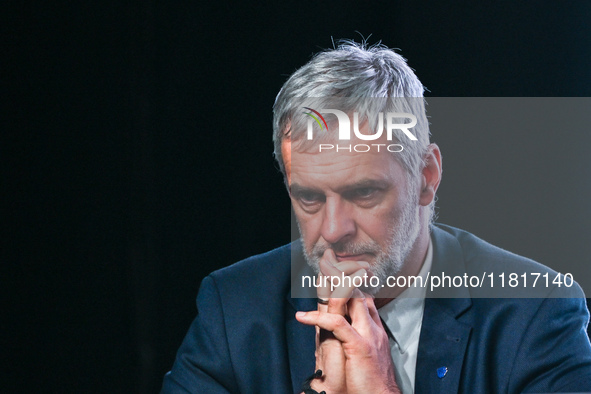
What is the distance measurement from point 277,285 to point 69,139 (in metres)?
0.97

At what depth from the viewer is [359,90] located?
1907mm

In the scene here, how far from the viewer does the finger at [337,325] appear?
1788mm

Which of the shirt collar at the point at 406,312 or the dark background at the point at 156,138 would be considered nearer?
the shirt collar at the point at 406,312

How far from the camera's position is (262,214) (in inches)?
85.4

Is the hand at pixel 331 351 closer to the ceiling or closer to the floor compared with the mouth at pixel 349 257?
closer to the floor

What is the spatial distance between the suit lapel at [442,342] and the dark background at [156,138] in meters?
0.53

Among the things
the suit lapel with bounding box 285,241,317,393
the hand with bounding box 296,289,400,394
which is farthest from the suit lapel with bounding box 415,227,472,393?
the suit lapel with bounding box 285,241,317,393

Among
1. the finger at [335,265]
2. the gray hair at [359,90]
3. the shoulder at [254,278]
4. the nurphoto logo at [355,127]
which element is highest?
the gray hair at [359,90]

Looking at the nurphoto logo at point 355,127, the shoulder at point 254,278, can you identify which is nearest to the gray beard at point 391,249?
the shoulder at point 254,278

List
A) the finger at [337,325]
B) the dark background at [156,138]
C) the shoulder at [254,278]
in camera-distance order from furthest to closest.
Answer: the dark background at [156,138], the shoulder at [254,278], the finger at [337,325]

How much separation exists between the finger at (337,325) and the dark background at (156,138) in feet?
1.21

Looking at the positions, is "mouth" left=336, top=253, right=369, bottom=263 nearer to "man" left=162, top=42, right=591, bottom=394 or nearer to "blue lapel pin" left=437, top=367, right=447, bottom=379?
"man" left=162, top=42, right=591, bottom=394

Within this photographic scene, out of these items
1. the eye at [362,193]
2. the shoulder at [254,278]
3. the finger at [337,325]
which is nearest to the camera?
the finger at [337,325]

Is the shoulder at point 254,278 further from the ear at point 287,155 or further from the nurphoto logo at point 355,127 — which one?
the nurphoto logo at point 355,127
